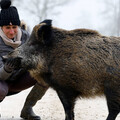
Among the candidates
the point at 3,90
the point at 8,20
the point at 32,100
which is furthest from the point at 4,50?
the point at 32,100

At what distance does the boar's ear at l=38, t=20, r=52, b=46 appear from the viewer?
5549mm

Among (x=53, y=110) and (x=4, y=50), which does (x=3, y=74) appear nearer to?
(x=4, y=50)

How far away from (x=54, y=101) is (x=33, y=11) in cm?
4760

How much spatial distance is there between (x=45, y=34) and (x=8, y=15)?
45.0 inches

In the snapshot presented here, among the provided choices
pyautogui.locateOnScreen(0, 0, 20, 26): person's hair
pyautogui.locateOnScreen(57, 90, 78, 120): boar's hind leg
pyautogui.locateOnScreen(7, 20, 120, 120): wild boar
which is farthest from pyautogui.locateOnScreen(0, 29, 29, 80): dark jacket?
pyautogui.locateOnScreen(57, 90, 78, 120): boar's hind leg

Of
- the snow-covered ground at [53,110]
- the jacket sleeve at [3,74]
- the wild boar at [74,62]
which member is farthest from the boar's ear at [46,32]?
the snow-covered ground at [53,110]

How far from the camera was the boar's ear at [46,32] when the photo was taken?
218 inches

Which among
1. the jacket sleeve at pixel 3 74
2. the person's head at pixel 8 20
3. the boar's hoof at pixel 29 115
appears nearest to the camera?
the jacket sleeve at pixel 3 74

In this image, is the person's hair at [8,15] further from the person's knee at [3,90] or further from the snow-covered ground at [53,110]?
the snow-covered ground at [53,110]

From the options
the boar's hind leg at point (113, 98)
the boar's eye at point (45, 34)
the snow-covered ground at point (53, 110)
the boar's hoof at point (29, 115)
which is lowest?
the snow-covered ground at point (53, 110)

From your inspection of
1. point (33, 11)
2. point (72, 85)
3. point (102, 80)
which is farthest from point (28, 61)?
point (33, 11)

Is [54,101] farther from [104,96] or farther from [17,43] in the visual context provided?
[104,96]

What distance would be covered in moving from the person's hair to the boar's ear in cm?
95

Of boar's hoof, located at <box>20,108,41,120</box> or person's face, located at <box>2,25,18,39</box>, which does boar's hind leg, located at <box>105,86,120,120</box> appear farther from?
person's face, located at <box>2,25,18,39</box>
